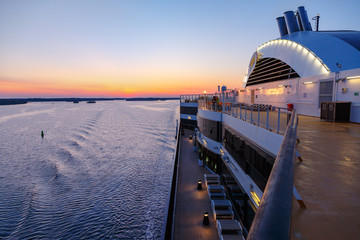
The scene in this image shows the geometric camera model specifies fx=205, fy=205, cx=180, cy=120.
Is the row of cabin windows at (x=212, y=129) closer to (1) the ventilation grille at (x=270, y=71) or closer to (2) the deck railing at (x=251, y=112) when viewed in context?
(2) the deck railing at (x=251, y=112)

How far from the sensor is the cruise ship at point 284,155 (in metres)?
2.11

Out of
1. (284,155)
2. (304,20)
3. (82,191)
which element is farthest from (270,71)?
(284,155)

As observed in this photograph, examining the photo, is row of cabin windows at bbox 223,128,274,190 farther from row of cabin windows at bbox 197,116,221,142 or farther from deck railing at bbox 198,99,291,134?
row of cabin windows at bbox 197,116,221,142

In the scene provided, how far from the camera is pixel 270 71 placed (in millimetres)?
26688

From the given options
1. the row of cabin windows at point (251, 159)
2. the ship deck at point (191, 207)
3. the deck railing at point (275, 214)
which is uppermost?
the deck railing at point (275, 214)

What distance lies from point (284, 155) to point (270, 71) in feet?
93.3

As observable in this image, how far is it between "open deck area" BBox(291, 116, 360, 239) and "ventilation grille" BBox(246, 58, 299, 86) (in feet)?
57.9

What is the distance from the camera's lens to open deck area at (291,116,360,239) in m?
2.22

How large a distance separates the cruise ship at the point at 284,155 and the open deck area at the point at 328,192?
1cm

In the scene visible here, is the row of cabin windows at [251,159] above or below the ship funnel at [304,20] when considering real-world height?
below

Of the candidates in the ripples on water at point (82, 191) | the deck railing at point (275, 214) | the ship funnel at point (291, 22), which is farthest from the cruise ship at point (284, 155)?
the ripples on water at point (82, 191)

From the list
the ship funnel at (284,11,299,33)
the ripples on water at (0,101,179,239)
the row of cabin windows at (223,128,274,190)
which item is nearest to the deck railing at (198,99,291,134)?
the row of cabin windows at (223,128,274,190)

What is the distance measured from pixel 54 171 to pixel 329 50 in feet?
107

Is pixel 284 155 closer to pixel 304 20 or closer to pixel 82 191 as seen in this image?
pixel 82 191
